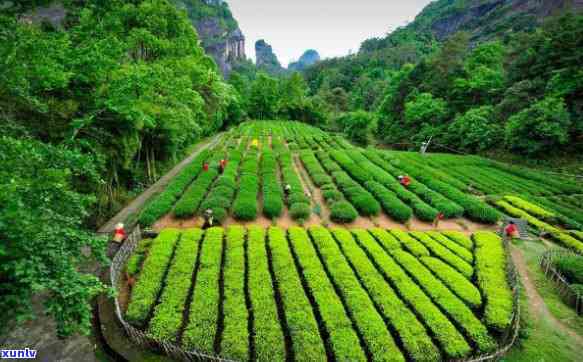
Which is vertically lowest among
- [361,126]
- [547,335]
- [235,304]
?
[547,335]

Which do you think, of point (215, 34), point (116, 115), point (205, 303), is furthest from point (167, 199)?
point (215, 34)

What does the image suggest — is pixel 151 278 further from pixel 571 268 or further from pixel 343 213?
pixel 571 268

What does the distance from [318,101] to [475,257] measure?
72.2 meters

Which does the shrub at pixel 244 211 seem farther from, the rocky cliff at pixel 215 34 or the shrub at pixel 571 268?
the rocky cliff at pixel 215 34

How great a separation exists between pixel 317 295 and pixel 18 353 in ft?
31.2

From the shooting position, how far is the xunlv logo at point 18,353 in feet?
24.7

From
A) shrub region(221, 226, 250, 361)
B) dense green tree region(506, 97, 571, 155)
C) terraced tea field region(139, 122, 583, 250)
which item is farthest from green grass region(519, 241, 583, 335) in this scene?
dense green tree region(506, 97, 571, 155)

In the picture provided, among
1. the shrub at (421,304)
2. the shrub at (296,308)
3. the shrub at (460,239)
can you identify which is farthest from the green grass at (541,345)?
the shrub at (296,308)

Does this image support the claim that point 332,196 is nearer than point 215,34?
Yes

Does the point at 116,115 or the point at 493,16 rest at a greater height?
the point at 493,16

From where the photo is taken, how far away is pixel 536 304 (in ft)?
39.4

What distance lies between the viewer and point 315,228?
15.7 metres

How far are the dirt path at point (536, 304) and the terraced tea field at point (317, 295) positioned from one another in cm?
121

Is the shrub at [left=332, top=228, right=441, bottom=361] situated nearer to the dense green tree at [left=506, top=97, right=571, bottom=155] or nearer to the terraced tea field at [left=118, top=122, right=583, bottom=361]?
the terraced tea field at [left=118, top=122, right=583, bottom=361]
